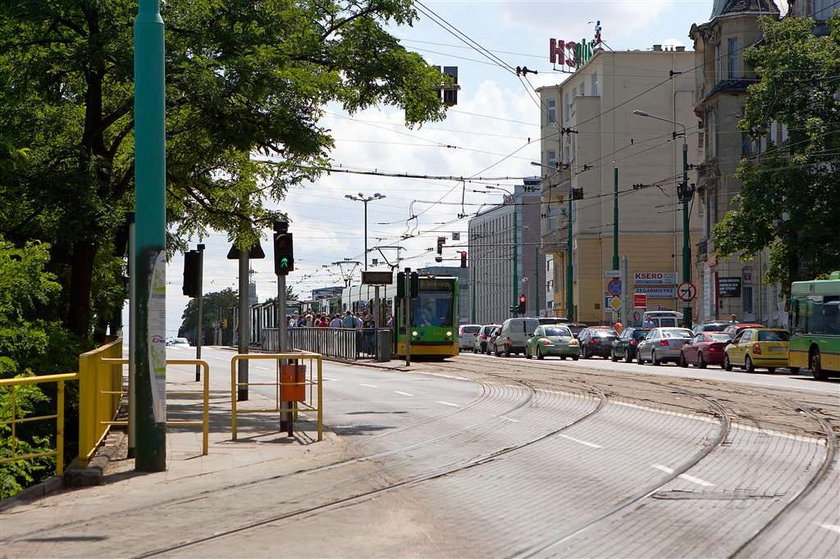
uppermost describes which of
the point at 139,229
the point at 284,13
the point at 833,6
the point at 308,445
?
the point at 833,6

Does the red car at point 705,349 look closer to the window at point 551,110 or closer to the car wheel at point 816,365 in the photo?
the car wheel at point 816,365

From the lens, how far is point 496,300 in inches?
6033

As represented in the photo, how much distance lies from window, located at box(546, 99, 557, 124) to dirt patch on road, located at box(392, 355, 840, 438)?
70452mm

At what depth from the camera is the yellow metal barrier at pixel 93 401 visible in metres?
13.3

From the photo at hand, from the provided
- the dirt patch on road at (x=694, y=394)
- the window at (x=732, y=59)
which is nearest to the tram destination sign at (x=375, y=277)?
the dirt patch on road at (x=694, y=394)

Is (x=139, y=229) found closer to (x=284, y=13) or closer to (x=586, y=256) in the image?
(x=284, y=13)

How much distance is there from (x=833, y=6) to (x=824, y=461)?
1810 inches

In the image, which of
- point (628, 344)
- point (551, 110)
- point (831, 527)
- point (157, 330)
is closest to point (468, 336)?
point (628, 344)

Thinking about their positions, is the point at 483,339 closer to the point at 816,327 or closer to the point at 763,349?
the point at 763,349

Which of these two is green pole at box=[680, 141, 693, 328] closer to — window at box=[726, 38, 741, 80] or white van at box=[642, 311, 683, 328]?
white van at box=[642, 311, 683, 328]

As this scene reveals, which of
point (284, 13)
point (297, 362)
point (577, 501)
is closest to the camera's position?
point (577, 501)

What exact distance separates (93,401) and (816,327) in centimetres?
2507

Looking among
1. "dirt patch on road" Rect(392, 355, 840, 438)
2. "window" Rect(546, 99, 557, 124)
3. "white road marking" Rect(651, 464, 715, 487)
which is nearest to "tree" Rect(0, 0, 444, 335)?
"dirt patch on road" Rect(392, 355, 840, 438)

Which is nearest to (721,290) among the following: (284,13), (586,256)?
(586,256)
